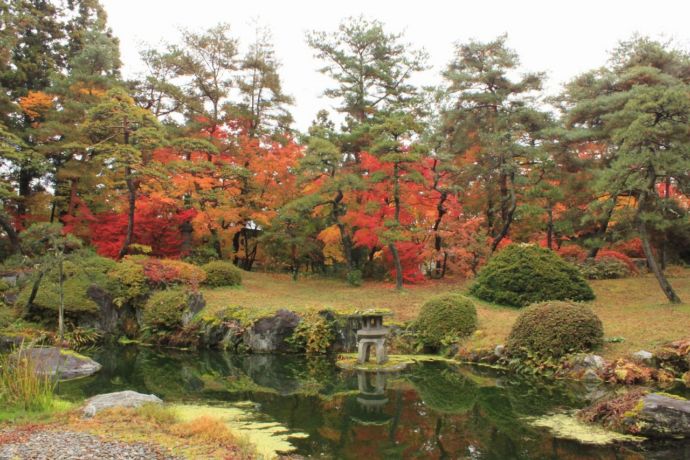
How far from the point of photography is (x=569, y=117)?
18.8 m

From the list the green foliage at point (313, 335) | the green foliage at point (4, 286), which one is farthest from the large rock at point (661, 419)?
the green foliage at point (4, 286)

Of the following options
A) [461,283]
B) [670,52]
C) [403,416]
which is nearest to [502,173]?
[461,283]

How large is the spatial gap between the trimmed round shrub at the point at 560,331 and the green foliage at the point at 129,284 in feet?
36.9

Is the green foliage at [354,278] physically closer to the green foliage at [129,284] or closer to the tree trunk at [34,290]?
the green foliage at [129,284]

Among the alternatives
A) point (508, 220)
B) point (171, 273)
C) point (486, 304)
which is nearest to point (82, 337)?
point (171, 273)

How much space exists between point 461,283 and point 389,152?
A: 5.95m

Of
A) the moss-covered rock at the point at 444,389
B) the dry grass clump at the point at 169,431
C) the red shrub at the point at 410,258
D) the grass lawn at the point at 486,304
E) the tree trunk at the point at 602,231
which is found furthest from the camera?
the red shrub at the point at 410,258

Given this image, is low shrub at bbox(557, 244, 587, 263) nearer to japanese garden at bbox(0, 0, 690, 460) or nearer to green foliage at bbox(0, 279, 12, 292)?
japanese garden at bbox(0, 0, 690, 460)

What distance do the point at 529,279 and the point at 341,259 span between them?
→ 9560mm

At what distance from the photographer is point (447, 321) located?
12656 mm

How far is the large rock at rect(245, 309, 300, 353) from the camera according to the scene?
1372cm

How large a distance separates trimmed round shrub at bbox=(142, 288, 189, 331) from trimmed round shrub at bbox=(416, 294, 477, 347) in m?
7.09

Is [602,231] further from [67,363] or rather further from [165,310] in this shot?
[67,363]

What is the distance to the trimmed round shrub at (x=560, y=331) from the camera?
10.3 m
